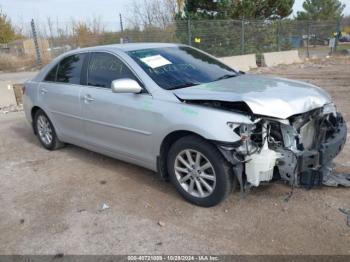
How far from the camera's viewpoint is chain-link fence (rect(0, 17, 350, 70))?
→ 17.1m

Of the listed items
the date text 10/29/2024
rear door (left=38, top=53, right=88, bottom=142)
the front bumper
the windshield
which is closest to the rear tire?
rear door (left=38, top=53, right=88, bottom=142)

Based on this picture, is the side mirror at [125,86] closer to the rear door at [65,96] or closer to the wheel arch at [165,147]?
the wheel arch at [165,147]

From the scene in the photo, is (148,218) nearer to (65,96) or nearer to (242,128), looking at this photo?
→ (242,128)

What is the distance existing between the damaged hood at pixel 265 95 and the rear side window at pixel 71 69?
6.05ft

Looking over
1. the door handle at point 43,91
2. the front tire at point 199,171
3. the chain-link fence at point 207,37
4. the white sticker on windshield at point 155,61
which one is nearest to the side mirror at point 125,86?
the white sticker on windshield at point 155,61

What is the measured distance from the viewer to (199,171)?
152 inches

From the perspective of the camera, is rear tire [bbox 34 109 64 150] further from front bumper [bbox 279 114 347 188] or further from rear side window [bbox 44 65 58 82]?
front bumper [bbox 279 114 347 188]

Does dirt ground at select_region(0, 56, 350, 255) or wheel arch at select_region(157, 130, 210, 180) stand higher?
wheel arch at select_region(157, 130, 210, 180)

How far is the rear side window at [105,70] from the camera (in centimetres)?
453

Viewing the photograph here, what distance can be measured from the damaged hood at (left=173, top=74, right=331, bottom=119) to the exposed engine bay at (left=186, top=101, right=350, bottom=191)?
3.7 inches

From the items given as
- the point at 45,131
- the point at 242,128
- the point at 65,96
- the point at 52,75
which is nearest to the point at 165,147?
the point at 242,128

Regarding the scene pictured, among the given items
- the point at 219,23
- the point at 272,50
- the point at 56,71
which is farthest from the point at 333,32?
the point at 56,71

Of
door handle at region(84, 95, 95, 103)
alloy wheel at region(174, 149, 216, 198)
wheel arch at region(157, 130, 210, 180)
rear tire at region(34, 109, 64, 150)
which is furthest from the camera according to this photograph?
rear tire at region(34, 109, 64, 150)

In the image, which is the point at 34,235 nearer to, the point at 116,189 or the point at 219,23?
the point at 116,189
